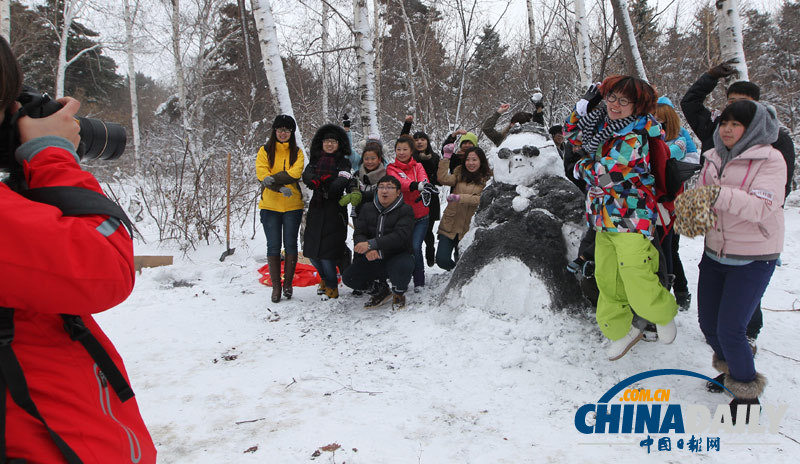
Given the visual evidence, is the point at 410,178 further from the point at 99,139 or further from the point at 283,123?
the point at 99,139

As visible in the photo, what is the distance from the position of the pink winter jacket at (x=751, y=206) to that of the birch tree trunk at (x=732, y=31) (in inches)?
136

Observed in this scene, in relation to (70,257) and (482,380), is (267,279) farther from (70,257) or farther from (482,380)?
(70,257)

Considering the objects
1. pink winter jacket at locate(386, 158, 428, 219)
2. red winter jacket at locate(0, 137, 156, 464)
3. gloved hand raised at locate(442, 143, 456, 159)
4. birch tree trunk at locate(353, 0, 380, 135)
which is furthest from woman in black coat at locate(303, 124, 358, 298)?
red winter jacket at locate(0, 137, 156, 464)

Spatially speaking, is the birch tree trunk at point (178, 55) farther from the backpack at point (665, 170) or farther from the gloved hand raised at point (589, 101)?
the backpack at point (665, 170)

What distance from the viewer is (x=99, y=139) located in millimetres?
1308

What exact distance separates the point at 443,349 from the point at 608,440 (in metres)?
1.29

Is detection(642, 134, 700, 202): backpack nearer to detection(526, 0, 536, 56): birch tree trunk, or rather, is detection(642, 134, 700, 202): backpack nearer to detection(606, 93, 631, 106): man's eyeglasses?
detection(606, 93, 631, 106): man's eyeglasses

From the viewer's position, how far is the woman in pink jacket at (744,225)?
2.16 metres

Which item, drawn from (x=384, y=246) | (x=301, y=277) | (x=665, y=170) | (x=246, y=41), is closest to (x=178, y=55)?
(x=246, y=41)

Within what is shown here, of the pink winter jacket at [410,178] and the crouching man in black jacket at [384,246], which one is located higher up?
the pink winter jacket at [410,178]

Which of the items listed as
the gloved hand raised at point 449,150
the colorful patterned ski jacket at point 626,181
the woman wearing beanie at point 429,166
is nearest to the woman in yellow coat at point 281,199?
the woman wearing beanie at point 429,166

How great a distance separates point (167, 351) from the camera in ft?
11.3

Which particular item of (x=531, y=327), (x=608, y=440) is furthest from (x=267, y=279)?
(x=608, y=440)

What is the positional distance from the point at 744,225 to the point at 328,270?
342 centimetres
